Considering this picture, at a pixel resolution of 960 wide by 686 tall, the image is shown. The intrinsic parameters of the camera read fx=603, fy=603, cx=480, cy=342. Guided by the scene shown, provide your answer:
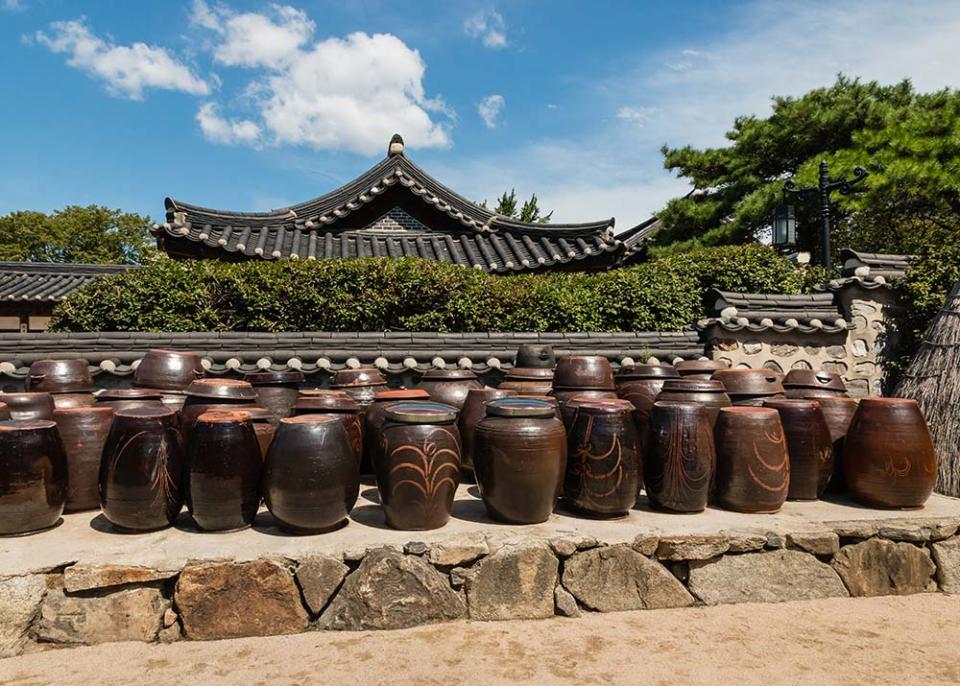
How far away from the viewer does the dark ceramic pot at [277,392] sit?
15.7 feet

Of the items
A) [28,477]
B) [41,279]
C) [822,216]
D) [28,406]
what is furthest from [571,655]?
[41,279]

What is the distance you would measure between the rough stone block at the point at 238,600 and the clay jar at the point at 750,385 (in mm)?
3469

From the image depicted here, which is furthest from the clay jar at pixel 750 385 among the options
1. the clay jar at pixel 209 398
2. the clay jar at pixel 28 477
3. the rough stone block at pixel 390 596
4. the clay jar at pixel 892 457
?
the clay jar at pixel 28 477

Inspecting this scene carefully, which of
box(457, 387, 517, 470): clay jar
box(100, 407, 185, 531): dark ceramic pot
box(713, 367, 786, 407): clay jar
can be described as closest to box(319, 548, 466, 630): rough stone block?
box(100, 407, 185, 531): dark ceramic pot

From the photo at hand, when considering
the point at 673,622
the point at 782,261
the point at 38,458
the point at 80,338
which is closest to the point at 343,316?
the point at 80,338

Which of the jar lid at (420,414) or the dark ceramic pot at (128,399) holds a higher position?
the dark ceramic pot at (128,399)

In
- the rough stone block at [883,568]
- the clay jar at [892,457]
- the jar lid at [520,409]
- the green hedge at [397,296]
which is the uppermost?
the green hedge at [397,296]

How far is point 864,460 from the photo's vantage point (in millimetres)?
3994

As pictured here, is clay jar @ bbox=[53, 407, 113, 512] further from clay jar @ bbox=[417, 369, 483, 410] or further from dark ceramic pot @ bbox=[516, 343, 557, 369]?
dark ceramic pot @ bbox=[516, 343, 557, 369]

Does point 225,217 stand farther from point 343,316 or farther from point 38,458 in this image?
point 38,458

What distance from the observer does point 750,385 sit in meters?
4.74

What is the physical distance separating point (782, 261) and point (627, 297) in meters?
2.58

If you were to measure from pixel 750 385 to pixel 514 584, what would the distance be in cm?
262

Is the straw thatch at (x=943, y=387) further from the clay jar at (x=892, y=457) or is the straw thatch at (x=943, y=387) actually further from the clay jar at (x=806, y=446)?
the clay jar at (x=806, y=446)
